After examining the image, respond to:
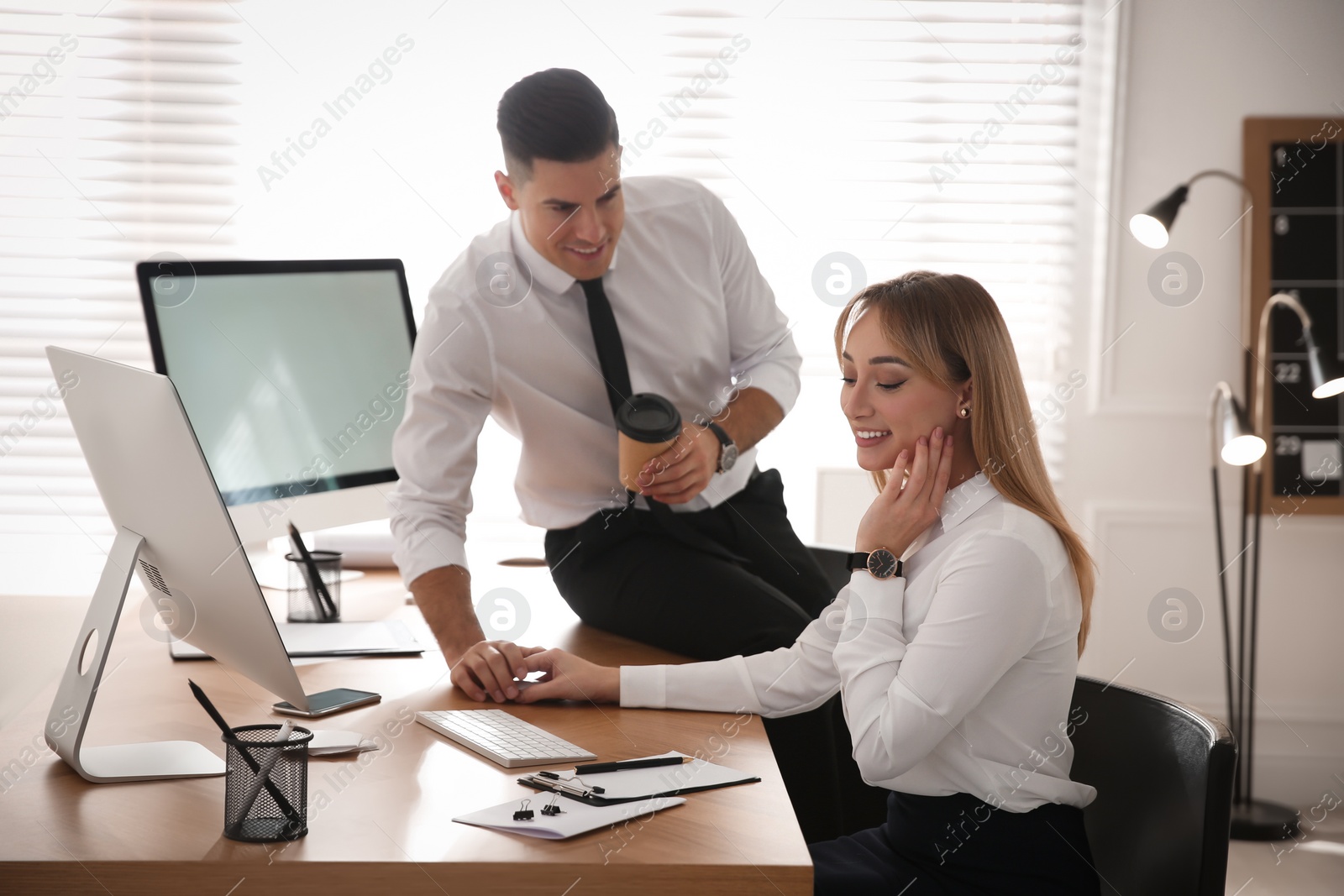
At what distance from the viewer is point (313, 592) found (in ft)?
6.48

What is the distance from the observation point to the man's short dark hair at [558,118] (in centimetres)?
190

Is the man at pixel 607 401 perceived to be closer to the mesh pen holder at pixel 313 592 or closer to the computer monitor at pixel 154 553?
the mesh pen holder at pixel 313 592

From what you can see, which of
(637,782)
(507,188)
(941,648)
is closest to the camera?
(637,782)

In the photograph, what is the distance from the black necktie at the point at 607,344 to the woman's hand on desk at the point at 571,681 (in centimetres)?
65

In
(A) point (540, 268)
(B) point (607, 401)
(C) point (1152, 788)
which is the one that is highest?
(A) point (540, 268)

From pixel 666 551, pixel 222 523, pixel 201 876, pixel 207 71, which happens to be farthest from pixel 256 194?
pixel 201 876

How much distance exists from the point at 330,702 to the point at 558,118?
1.06 metres

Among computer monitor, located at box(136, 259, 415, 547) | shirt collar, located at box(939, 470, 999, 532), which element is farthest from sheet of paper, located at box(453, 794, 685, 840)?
computer monitor, located at box(136, 259, 415, 547)

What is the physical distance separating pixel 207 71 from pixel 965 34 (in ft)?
7.82

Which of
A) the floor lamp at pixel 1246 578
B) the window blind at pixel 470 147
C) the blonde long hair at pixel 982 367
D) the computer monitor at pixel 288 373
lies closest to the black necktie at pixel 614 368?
the computer monitor at pixel 288 373

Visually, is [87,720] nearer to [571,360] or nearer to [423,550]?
[423,550]

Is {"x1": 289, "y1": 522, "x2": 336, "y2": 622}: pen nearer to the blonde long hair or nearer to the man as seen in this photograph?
the man

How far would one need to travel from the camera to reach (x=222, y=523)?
114 centimetres

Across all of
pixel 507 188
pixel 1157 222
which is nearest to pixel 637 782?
pixel 507 188
